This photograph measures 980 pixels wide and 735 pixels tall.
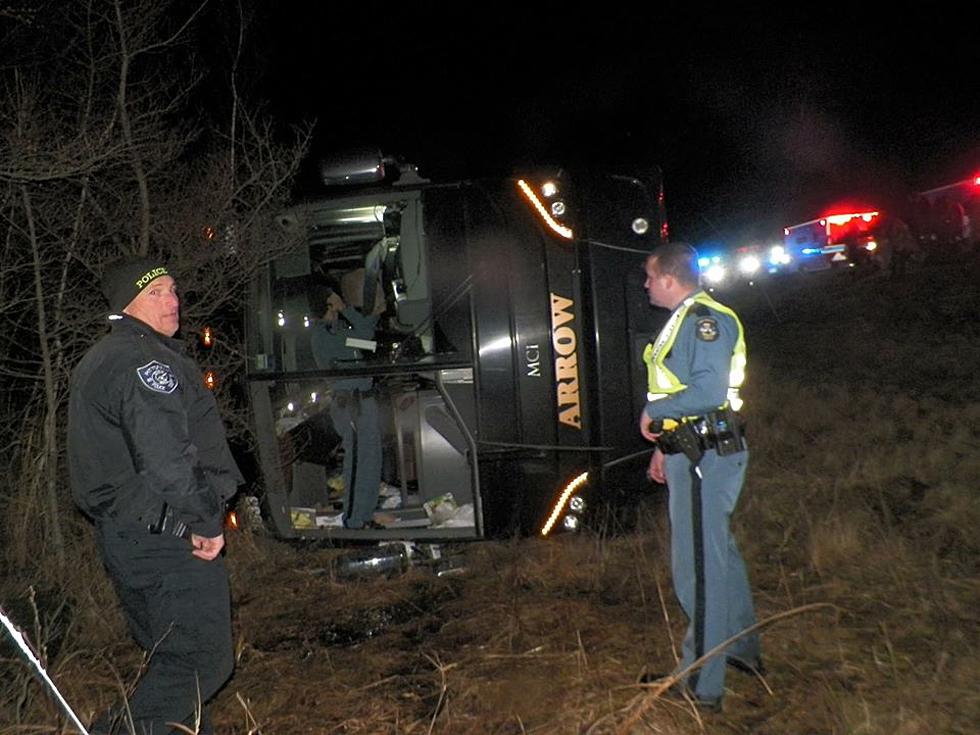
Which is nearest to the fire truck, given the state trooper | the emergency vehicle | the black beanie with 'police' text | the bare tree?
the emergency vehicle

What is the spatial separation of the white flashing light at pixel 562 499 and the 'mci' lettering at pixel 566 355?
30 centimetres

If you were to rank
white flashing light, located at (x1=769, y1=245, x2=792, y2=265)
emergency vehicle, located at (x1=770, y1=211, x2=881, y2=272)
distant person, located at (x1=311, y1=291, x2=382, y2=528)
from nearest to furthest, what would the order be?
distant person, located at (x1=311, y1=291, x2=382, y2=528) < emergency vehicle, located at (x1=770, y1=211, x2=881, y2=272) < white flashing light, located at (x1=769, y1=245, x2=792, y2=265)

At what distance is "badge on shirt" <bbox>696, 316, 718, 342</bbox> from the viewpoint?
3.54 metres

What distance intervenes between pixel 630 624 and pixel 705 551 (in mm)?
1172

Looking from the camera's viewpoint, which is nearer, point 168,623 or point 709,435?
point 168,623

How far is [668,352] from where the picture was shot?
3.67 m

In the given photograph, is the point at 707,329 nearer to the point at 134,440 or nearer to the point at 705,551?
the point at 705,551

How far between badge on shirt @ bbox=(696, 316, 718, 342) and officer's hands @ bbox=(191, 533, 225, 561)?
1885 millimetres

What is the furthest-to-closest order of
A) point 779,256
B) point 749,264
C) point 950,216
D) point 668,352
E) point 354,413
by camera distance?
1. point 749,264
2. point 779,256
3. point 950,216
4. point 354,413
5. point 668,352

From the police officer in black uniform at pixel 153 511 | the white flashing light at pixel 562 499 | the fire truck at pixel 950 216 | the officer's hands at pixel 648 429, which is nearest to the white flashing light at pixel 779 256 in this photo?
the fire truck at pixel 950 216

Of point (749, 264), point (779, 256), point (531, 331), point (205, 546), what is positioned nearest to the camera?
point (205, 546)

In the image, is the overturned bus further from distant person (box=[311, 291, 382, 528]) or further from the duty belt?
the duty belt

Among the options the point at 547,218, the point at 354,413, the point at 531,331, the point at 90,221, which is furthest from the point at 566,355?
the point at 90,221

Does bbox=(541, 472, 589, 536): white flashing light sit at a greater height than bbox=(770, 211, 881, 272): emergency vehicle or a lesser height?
lesser
